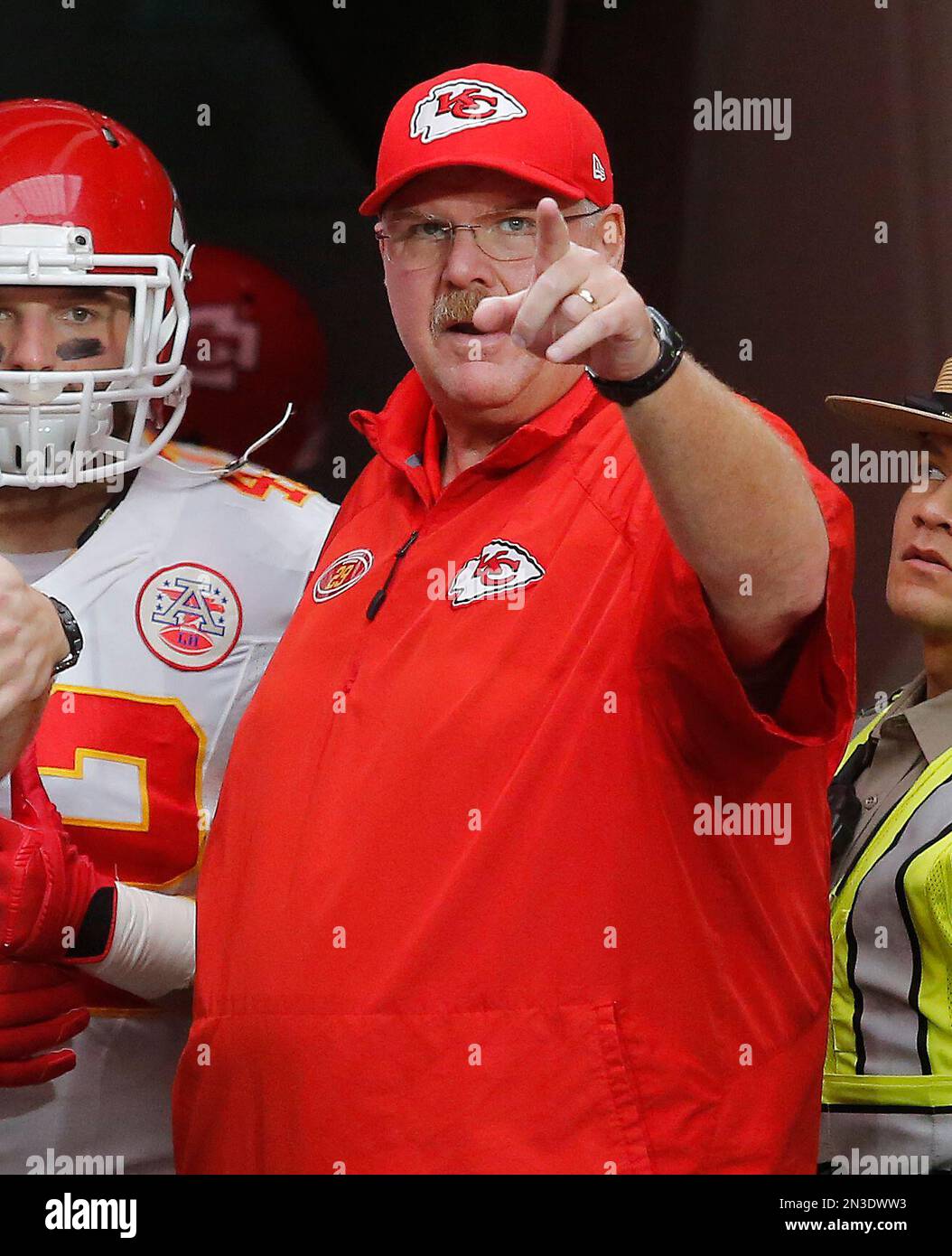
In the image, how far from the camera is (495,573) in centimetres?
149

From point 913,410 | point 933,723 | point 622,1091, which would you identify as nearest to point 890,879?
point 933,723

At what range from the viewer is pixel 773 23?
239 centimetres

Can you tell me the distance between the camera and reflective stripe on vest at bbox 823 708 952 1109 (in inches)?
73.0

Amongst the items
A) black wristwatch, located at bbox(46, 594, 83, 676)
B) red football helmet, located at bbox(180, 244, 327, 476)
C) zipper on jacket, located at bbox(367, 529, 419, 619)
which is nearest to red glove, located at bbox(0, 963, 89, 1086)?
black wristwatch, located at bbox(46, 594, 83, 676)

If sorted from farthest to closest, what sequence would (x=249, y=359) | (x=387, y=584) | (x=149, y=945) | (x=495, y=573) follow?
(x=249, y=359) → (x=149, y=945) → (x=387, y=584) → (x=495, y=573)

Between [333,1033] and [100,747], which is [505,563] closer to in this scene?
[333,1033]

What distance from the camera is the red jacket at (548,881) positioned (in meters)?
1.37

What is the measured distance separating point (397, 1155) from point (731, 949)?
331mm

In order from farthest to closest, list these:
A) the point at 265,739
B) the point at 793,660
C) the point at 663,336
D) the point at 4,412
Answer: the point at 4,412 < the point at 265,739 < the point at 793,660 < the point at 663,336

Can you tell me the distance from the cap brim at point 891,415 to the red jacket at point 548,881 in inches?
25.6

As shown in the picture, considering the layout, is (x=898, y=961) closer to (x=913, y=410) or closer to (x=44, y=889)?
(x=913, y=410)

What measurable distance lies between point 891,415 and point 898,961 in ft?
2.21

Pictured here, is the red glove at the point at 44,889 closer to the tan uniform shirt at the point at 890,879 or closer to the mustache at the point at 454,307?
the mustache at the point at 454,307
